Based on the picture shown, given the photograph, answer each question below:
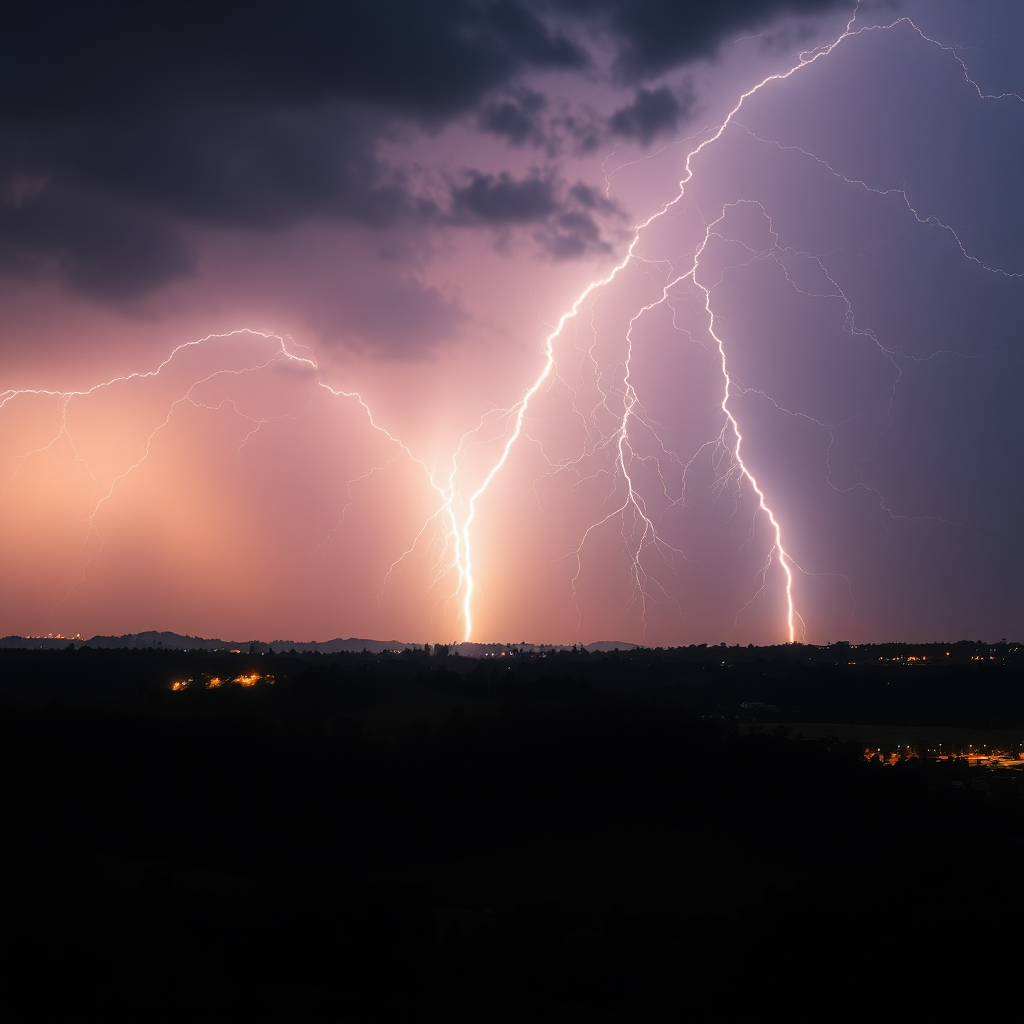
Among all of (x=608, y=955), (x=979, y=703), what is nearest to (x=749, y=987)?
(x=608, y=955)

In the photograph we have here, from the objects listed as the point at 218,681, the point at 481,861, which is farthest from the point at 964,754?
the point at 218,681

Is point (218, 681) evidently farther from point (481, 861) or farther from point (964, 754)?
point (964, 754)

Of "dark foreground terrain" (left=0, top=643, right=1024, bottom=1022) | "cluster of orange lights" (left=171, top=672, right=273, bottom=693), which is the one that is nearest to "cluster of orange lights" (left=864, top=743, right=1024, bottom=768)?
"dark foreground terrain" (left=0, top=643, right=1024, bottom=1022)

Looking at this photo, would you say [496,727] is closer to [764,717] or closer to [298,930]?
[298,930]

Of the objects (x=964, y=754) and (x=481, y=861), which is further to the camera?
(x=964, y=754)

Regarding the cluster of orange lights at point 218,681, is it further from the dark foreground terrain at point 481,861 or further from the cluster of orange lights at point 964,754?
the cluster of orange lights at point 964,754

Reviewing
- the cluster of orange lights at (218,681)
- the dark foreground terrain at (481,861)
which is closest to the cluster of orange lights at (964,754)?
the dark foreground terrain at (481,861)
